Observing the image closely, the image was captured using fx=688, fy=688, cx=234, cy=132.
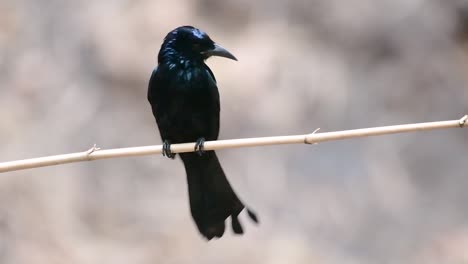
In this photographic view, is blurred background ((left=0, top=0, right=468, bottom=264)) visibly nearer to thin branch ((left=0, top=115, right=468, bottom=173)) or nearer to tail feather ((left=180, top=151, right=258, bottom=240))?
tail feather ((left=180, top=151, right=258, bottom=240))

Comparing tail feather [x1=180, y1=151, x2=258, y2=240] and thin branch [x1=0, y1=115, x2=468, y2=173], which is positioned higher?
thin branch [x1=0, y1=115, x2=468, y2=173]

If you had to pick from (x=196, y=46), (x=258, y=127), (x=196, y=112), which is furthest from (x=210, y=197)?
(x=258, y=127)

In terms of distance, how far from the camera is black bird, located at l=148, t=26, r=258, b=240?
6.19 feet

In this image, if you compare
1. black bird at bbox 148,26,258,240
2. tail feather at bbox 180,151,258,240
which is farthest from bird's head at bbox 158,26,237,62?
tail feather at bbox 180,151,258,240

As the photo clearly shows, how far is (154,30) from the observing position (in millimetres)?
3219

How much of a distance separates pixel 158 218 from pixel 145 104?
0.53 m

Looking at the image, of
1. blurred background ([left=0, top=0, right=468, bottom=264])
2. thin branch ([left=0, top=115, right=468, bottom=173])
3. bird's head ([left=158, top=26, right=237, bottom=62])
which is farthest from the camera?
blurred background ([left=0, top=0, right=468, bottom=264])

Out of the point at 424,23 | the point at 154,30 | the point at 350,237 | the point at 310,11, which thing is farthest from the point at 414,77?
the point at 154,30

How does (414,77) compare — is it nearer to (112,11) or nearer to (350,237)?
(350,237)

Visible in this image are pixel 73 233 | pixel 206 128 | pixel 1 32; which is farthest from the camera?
pixel 1 32

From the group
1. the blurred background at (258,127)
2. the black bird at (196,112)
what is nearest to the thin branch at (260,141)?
the black bird at (196,112)

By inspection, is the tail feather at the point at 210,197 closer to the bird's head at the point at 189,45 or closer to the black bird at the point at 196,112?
the black bird at the point at 196,112

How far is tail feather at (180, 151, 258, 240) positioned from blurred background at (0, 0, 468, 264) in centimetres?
111

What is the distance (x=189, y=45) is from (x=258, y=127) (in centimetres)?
136
